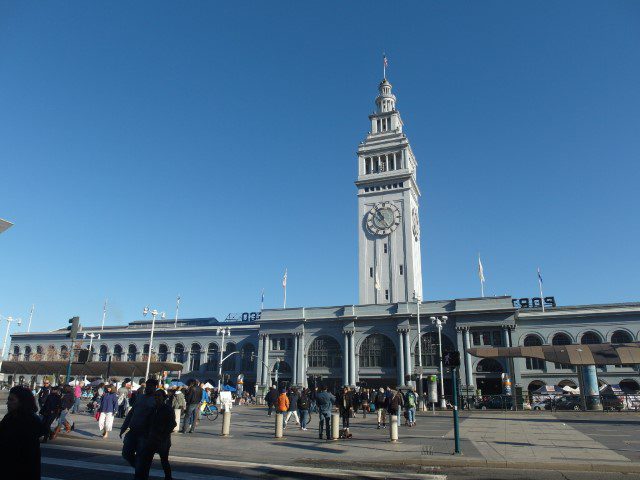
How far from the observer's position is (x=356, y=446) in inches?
655

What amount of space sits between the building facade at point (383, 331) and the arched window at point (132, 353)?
0.54ft

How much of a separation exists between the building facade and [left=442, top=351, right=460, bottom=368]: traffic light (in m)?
34.2

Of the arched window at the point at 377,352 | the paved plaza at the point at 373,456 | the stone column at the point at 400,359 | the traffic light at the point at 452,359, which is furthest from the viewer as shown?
the arched window at the point at 377,352

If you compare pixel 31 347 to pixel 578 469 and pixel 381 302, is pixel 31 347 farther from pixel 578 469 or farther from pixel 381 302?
pixel 578 469

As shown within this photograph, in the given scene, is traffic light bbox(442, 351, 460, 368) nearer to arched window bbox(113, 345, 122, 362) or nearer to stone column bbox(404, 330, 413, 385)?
stone column bbox(404, 330, 413, 385)

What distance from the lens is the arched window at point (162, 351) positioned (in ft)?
254

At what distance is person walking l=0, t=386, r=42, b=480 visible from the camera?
17.5 feet

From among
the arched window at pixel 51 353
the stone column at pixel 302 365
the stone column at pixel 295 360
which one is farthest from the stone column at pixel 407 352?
the arched window at pixel 51 353

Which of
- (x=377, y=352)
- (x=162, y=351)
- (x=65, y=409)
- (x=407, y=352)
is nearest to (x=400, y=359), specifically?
(x=407, y=352)

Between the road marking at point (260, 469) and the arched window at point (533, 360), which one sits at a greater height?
the arched window at point (533, 360)

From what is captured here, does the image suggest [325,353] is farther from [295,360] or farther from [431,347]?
[431,347]

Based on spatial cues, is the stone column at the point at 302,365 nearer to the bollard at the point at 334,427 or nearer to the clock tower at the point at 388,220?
the clock tower at the point at 388,220

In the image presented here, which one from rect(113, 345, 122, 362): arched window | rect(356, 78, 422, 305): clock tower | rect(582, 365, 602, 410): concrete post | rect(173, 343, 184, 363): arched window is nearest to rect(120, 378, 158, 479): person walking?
rect(582, 365, 602, 410): concrete post

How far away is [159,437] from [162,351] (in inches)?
2901
